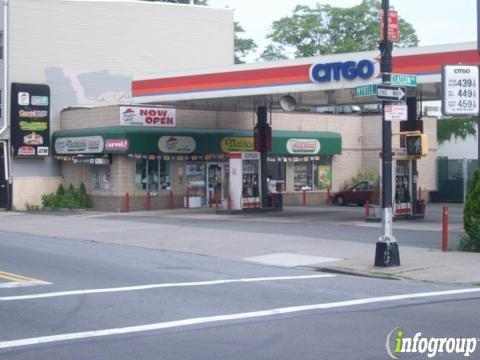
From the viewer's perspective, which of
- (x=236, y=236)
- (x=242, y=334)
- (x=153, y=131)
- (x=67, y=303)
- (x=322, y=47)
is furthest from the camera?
(x=322, y=47)

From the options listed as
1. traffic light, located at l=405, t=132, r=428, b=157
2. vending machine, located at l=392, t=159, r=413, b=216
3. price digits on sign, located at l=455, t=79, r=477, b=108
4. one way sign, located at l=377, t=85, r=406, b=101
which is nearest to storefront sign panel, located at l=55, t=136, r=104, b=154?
vending machine, located at l=392, t=159, r=413, b=216

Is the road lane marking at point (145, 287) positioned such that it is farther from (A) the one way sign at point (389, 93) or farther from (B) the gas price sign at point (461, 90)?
(B) the gas price sign at point (461, 90)

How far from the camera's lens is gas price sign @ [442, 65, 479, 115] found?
62.2ft

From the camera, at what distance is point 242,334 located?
32.9ft

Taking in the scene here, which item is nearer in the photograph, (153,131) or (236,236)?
(236,236)

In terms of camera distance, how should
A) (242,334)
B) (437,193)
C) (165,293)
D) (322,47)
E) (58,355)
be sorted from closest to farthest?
(58,355), (242,334), (165,293), (437,193), (322,47)

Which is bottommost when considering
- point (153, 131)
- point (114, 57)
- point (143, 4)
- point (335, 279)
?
point (335, 279)

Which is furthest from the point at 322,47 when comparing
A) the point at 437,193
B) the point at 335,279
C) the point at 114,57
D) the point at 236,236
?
the point at 335,279

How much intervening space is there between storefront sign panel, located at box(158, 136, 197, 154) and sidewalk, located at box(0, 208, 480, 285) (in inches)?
105

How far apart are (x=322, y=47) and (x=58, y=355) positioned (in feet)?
214

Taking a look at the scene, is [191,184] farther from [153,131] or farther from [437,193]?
[437,193]

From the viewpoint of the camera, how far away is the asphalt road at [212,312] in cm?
927

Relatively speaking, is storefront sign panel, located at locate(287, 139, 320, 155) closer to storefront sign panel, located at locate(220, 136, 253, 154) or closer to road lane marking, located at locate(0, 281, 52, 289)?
storefront sign panel, located at locate(220, 136, 253, 154)

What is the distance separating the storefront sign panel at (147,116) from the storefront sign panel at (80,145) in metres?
1.43
